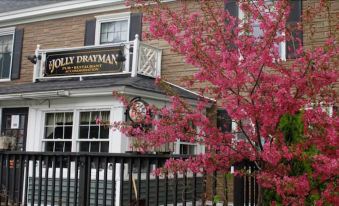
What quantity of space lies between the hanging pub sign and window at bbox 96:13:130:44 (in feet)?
5.82

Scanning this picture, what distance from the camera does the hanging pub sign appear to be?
37.5ft

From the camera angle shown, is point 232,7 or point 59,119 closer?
point 59,119

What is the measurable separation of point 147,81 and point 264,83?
7.25 metres

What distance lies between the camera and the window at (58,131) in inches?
440

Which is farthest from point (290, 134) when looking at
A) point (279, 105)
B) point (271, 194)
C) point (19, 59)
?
point (19, 59)

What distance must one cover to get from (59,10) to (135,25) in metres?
3.01

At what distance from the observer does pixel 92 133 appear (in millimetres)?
10742

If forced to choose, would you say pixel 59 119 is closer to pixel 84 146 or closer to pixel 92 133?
pixel 84 146

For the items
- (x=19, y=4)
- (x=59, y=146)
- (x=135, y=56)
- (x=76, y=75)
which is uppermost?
(x=19, y=4)

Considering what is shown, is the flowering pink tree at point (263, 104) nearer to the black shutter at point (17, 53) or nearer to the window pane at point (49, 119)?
the window pane at point (49, 119)

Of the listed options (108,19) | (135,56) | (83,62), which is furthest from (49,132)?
(108,19)

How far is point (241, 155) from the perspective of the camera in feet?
13.1

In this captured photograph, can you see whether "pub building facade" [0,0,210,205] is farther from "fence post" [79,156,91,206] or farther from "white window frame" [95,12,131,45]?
"fence post" [79,156,91,206]

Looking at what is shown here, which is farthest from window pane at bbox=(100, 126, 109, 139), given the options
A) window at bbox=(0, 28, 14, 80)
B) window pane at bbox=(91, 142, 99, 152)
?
window at bbox=(0, 28, 14, 80)
